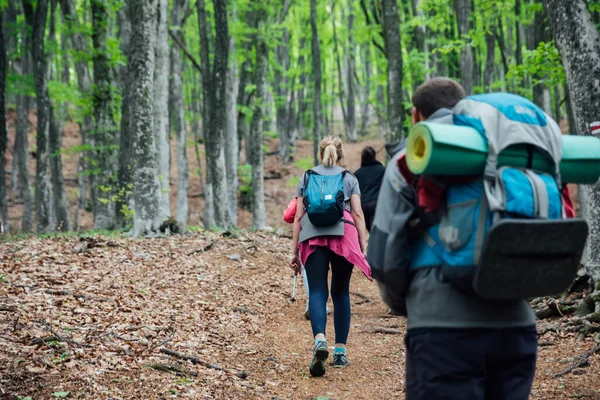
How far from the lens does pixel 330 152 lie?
18.7 ft

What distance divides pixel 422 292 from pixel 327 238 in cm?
325

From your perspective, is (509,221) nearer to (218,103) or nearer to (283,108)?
(218,103)

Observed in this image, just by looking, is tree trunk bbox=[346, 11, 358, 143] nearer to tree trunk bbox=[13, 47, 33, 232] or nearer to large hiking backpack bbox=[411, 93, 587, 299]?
tree trunk bbox=[13, 47, 33, 232]

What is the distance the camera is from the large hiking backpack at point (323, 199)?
214 inches

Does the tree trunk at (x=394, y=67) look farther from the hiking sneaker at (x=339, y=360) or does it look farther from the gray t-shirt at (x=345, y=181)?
the hiking sneaker at (x=339, y=360)

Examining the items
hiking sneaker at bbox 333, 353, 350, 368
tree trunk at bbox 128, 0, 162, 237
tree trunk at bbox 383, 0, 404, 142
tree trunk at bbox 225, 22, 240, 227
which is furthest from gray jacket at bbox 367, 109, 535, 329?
tree trunk at bbox 225, 22, 240, 227

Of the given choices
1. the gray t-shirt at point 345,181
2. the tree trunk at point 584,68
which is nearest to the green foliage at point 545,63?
the tree trunk at point 584,68

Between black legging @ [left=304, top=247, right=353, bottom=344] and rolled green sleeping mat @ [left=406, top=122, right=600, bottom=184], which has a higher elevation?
rolled green sleeping mat @ [left=406, top=122, right=600, bottom=184]

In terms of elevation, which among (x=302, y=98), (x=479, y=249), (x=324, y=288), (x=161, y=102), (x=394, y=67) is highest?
(x=302, y=98)

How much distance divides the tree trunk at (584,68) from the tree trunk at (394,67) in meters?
6.97

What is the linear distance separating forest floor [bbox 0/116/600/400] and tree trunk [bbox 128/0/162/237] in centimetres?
96

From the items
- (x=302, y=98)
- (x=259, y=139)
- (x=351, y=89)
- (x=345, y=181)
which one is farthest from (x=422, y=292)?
(x=302, y=98)

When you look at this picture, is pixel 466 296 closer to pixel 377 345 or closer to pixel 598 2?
pixel 377 345

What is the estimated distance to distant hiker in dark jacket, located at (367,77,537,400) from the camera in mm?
2168
